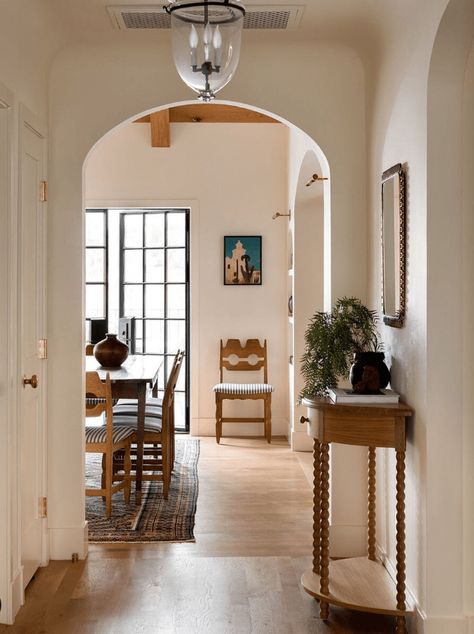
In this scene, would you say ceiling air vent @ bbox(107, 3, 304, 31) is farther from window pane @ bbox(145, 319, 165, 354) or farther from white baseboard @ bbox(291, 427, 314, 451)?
window pane @ bbox(145, 319, 165, 354)

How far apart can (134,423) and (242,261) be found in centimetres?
276

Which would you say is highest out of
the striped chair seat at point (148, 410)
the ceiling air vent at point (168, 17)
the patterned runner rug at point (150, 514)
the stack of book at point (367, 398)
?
the ceiling air vent at point (168, 17)

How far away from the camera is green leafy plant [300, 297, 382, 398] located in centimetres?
353

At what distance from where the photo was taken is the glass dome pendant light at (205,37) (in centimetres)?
208

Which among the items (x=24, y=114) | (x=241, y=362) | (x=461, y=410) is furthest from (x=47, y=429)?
(x=241, y=362)

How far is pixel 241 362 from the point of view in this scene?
7.60 metres

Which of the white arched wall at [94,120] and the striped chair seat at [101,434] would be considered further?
the striped chair seat at [101,434]

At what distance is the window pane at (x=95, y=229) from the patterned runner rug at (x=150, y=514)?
266 centimetres

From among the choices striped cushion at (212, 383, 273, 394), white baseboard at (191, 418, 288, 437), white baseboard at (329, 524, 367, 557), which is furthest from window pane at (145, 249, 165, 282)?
white baseboard at (329, 524, 367, 557)

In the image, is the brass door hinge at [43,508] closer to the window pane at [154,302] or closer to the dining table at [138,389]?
the dining table at [138,389]

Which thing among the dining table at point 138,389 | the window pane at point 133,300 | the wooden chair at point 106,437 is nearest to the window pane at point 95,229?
the window pane at point 133,300

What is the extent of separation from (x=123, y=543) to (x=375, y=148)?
2.62m

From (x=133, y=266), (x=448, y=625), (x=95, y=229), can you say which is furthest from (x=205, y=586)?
(x=95, y=229)

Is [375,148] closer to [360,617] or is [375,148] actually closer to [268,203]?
[360,617]
